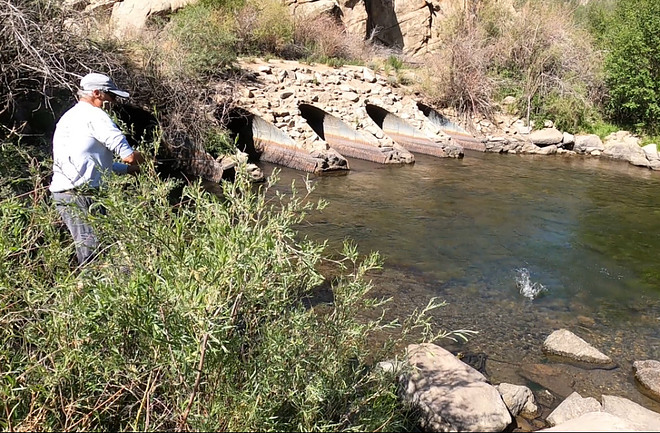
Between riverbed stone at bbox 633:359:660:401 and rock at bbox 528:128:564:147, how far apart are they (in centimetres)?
1532

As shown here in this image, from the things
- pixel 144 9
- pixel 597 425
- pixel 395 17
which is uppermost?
pixel 597 425

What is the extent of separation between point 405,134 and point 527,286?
431 inches

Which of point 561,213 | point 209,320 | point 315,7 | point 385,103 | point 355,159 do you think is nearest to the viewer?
point 209,320

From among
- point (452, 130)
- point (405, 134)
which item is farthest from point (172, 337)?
point (452, 130)

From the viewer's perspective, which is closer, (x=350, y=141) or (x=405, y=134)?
(x=350, y=141)

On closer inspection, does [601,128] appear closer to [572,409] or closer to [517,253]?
[517,253]

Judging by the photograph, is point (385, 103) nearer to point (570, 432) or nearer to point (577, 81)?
point (577, 81)

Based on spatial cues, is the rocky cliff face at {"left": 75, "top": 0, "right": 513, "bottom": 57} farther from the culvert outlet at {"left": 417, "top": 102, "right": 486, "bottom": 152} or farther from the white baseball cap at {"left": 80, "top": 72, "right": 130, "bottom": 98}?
the white baseball cap at {"left": 80, "top": 72, "right": 130, "bottom": 98}

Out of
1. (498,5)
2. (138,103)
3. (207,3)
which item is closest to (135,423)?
(138,103)

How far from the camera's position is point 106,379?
8.61 feet

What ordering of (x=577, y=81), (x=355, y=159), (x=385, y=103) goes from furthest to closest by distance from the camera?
(x=577, y=81)
(x=385, y=103)
(x=355, y=159)

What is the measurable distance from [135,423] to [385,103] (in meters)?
16.6

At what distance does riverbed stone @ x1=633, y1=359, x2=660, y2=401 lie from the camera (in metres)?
5.28

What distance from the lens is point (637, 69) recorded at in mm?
20844
